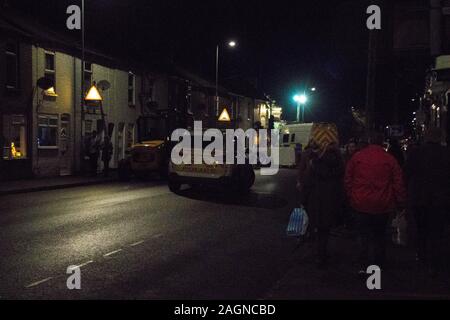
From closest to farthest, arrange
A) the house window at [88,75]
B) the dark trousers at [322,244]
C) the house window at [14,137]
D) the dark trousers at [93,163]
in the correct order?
the dark trousers at [322,244]
the house window at [14,137]
the dark trousers at [93,163]
the house window at [88,75]

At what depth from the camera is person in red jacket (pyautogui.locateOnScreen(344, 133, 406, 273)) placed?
6766 mm

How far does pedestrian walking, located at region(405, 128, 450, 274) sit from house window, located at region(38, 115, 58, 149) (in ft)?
66.7

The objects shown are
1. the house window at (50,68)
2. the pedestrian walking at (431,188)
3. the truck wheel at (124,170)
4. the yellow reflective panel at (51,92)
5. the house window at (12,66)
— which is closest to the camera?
the pedestrian walking at (431,188)

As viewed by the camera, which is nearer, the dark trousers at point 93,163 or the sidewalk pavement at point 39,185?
the sidewalk pavement at point 39,185

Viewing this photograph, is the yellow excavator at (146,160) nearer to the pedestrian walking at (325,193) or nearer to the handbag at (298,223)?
the handbag at (298,223)

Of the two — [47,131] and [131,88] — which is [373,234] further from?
[131,88]

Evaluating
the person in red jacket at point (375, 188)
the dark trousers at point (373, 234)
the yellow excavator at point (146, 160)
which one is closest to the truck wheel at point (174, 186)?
the yellow excavator at point (146, 160)

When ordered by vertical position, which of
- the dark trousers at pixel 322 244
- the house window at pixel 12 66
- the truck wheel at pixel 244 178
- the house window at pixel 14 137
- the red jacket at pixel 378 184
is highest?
the house window at pixel 12 66

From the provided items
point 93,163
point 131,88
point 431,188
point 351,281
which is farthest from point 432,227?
point 131,88

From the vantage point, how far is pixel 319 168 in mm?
7496

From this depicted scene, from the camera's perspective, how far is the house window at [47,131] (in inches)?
974

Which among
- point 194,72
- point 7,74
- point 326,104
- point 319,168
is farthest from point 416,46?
point 326,104

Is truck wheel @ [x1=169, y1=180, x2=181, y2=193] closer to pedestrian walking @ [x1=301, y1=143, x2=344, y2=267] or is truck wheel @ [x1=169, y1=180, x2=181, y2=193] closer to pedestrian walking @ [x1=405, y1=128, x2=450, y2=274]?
pedestrian walking @ [x1=301, y1=143, x2=344, y2=267]
